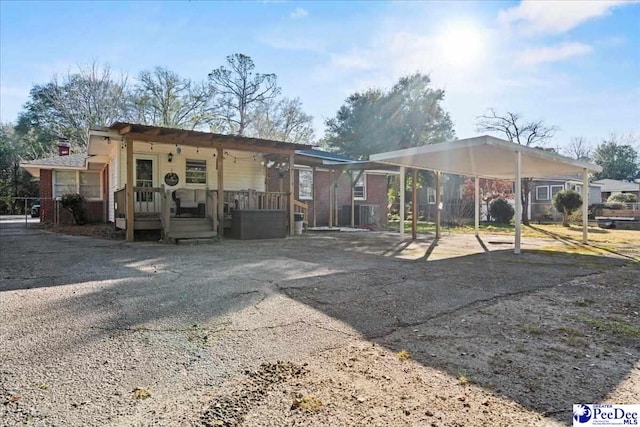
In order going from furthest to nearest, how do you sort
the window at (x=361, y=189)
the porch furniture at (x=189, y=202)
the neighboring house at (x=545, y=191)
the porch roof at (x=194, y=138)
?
1. the neighboring house at (x=545, y=191)
2. the window at (x=361, y=189)
3. the porch furniture at (x=189, y=202)
4. the porch roof at (x=194, y=138)

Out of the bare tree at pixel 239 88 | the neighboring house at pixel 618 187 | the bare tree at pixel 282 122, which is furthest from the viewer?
the neighboring house at pixel 618 187

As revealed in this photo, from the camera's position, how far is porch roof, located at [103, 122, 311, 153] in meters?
9.56

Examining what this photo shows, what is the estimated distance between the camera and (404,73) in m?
27.3

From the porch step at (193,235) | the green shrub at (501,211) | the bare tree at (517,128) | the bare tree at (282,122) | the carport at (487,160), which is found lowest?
the porch step at (193,235)

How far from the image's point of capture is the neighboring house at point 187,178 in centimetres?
1005

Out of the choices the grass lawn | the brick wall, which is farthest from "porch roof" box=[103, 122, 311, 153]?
the brick wall

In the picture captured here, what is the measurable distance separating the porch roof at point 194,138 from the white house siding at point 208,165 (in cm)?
218

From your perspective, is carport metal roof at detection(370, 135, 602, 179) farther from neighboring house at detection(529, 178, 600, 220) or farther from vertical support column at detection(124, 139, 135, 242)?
neighboring house at detection(529, 178, 600, 220)

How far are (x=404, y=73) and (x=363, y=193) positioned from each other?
12.5 meters

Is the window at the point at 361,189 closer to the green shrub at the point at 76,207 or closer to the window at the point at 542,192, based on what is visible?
the green shrub at the point at 76,207

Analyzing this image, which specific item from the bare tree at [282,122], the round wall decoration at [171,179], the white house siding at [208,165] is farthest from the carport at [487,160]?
the bare tree at [282,122]

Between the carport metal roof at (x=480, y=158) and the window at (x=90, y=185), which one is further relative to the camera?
the window at (x=90, y=185)

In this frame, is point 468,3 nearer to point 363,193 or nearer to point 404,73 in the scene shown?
point 363,193

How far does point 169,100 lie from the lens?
28.2m
